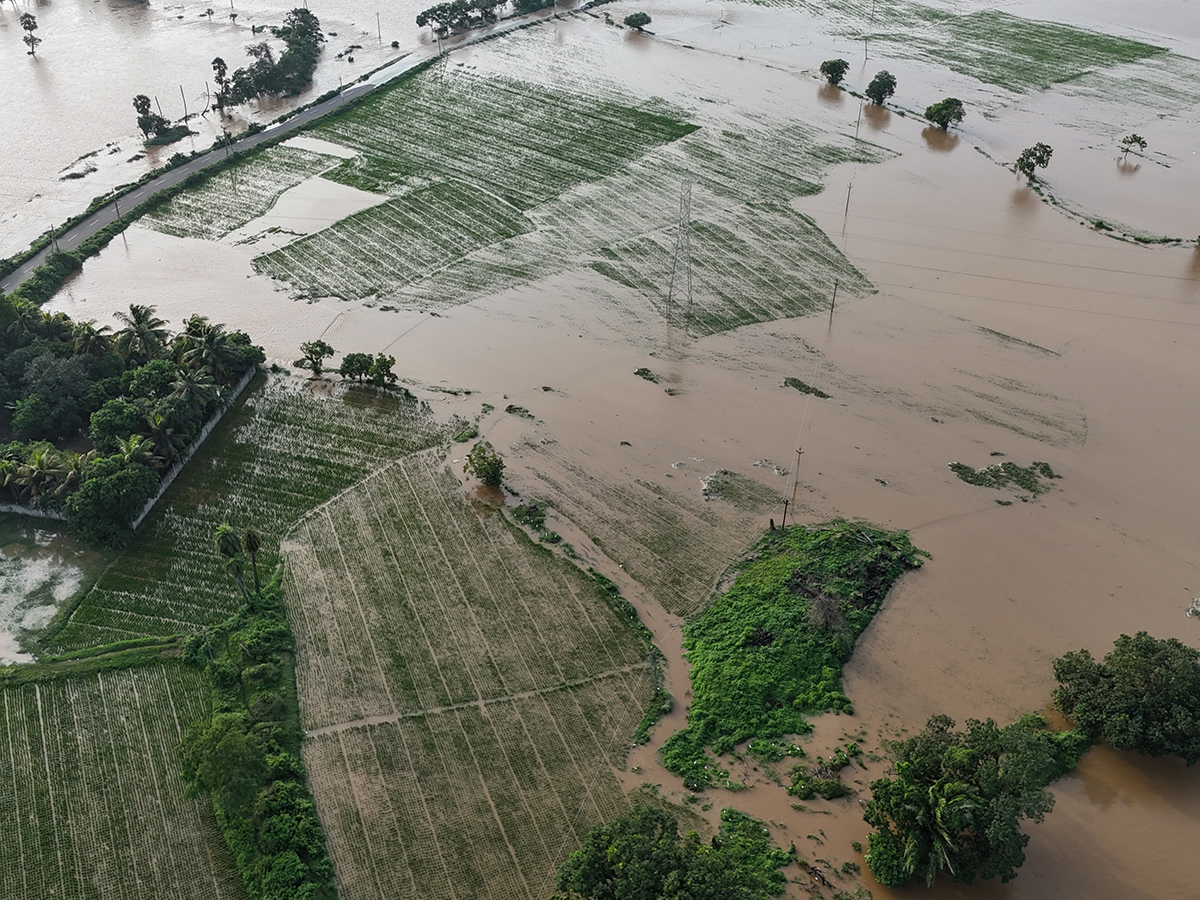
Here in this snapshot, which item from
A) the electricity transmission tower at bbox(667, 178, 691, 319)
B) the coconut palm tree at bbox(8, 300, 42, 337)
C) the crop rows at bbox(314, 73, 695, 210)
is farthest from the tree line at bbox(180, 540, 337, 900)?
the crop rows at bbox(314, 73, 695, 210)

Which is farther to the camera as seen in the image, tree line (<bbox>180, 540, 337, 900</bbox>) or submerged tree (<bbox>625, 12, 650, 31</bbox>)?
submerged tree (<bbox>625, 12, 650, 31</bbox>)

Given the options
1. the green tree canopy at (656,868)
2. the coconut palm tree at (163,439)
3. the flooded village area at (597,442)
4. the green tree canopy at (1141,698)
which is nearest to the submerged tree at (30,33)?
the flooded village area at (597,442)

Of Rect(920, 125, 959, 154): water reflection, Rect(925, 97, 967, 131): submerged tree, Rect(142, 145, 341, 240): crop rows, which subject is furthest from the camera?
Rect(925, 97, 967, 131): submerged tree

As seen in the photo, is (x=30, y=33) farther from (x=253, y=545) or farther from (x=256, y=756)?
(x=256, y=756)

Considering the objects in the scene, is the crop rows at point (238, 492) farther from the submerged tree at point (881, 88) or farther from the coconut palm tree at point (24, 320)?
the submerged tree at point (881, 88)

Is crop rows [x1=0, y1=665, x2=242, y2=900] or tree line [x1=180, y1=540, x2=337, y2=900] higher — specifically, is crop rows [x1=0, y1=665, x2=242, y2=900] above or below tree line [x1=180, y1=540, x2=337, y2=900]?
below

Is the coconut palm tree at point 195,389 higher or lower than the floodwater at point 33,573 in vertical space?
higher

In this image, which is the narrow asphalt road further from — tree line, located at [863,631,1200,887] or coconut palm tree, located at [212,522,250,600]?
tree line, located at [863,631,1200,887]

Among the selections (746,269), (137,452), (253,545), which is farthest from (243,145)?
(253,545)
